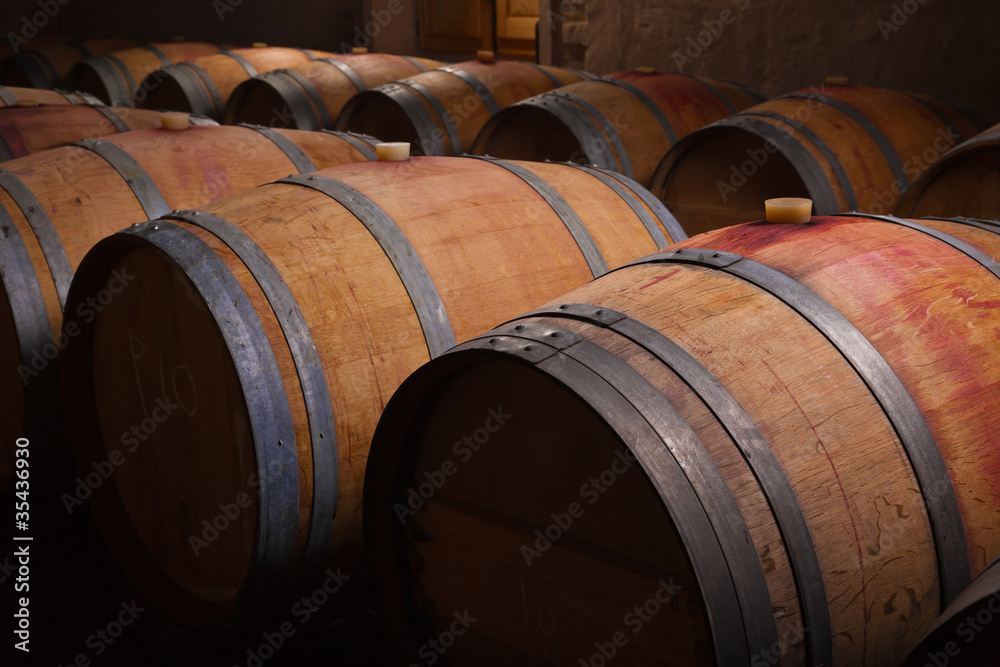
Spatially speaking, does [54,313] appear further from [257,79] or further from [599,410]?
[257,79]

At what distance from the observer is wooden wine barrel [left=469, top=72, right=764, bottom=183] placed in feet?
14.9

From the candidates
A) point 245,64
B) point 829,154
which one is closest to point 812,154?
point 829,154

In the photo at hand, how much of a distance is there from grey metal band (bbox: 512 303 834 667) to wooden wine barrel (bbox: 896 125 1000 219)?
2186mm

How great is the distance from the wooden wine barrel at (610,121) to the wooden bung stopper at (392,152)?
183 cm

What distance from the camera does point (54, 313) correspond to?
2.80 metres

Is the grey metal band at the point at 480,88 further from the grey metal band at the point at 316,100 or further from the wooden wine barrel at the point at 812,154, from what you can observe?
the wooden wine barrel at the point at 812,154

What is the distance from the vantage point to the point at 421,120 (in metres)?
5.27

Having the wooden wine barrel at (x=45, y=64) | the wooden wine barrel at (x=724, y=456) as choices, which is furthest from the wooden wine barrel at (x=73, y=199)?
the wooden wine barrel at (x=45, y=64)

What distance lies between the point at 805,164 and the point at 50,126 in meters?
3.44

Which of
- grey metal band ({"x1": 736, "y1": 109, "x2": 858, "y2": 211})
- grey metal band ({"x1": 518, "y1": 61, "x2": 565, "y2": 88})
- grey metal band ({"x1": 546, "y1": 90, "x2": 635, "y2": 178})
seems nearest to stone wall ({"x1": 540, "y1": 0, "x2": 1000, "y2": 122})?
grey metal band ({"x1": 518, "y1": 61, "x2": 565, "y2": 88})

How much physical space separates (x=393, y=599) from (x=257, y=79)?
5052 mm

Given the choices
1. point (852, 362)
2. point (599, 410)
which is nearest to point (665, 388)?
point (599, 410)

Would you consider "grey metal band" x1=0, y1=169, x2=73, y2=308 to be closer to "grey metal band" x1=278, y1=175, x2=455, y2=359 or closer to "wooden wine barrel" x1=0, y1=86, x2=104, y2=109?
"grey metal band" x1=278, y1=175, x2=455, y2=359

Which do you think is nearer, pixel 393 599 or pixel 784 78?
pixel 393 599
